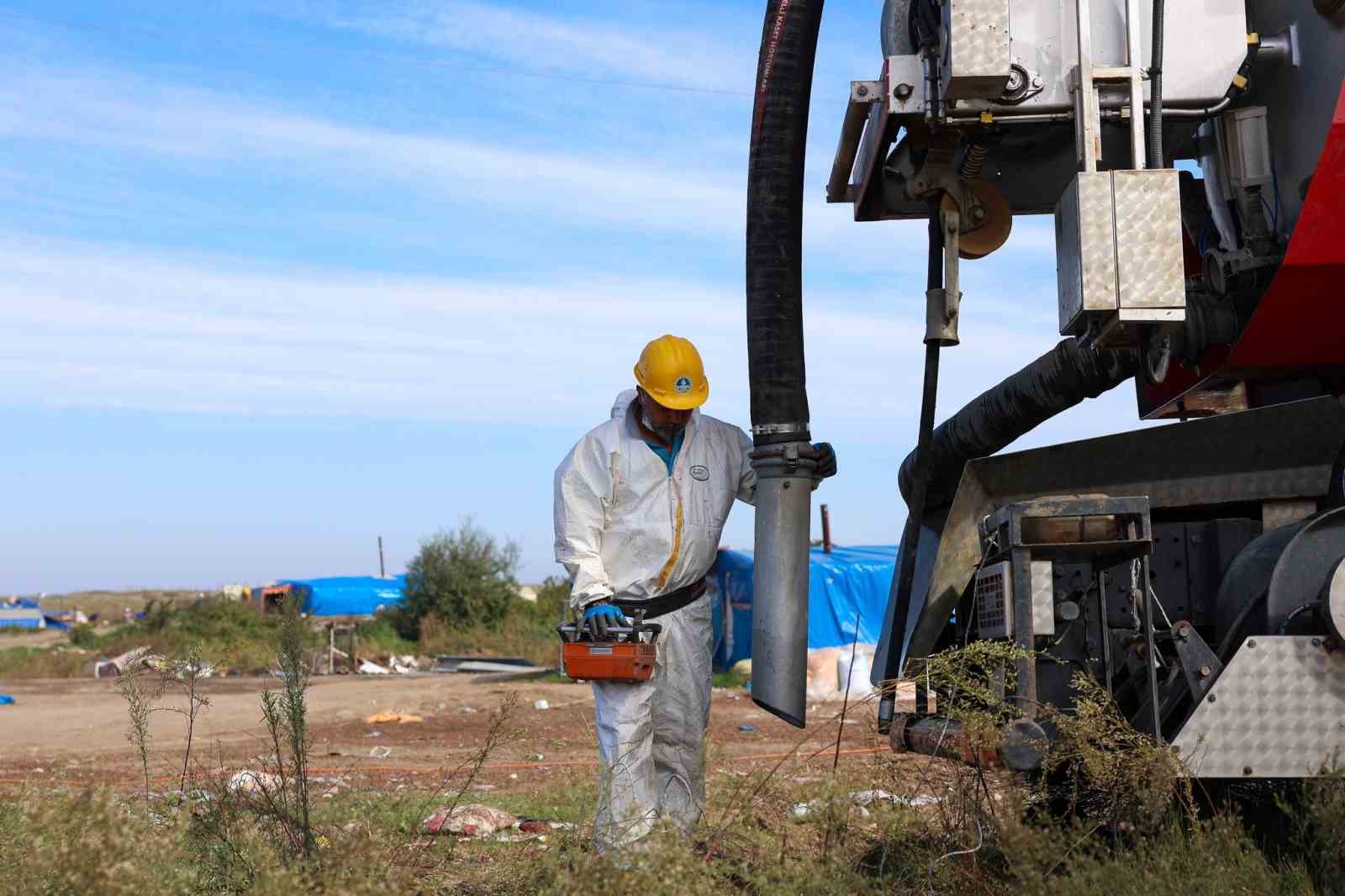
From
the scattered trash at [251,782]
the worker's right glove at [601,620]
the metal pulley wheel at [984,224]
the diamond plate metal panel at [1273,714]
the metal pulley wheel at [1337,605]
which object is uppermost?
the metal pulley wheel at [984,224]

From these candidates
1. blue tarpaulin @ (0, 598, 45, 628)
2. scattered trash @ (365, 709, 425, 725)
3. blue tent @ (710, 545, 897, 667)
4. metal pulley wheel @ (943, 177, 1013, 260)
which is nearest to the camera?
metal pulley wheel @ (943, 177, 1013, 260)

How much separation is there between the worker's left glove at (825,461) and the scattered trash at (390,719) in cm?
859

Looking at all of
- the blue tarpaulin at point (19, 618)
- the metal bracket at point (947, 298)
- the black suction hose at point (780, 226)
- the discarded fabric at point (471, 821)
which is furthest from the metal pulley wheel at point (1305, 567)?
the blue tarpaulin at point (19, 618)

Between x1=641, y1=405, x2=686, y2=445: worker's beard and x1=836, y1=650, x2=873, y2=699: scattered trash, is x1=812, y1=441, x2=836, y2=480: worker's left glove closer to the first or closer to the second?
x1=641, y1=405, x2=686, y2=445: worker's beard

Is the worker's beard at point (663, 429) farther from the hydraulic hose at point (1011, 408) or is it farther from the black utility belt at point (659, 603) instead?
the hydraulic hose at point (1011, 408)

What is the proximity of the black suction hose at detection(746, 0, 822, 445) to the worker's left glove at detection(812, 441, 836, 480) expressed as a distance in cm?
13

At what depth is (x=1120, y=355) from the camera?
456cm

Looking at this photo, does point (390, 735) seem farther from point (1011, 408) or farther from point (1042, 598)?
point (1042, 598)

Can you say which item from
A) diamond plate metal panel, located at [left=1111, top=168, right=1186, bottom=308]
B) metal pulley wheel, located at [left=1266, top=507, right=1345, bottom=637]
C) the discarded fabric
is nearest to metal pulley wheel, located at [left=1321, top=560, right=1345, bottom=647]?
metal pulley wheel, located at [left=1266, top=507, right=1345, bottom=637]

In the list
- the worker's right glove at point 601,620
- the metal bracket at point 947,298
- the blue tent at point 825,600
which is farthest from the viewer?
the blue tent at point 825,600

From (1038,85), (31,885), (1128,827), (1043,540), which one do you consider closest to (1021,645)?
(1043,540)

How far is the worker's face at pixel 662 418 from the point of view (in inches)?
200

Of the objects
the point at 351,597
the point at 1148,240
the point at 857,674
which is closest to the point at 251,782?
the point at 1148,240

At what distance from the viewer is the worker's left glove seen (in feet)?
15.9
